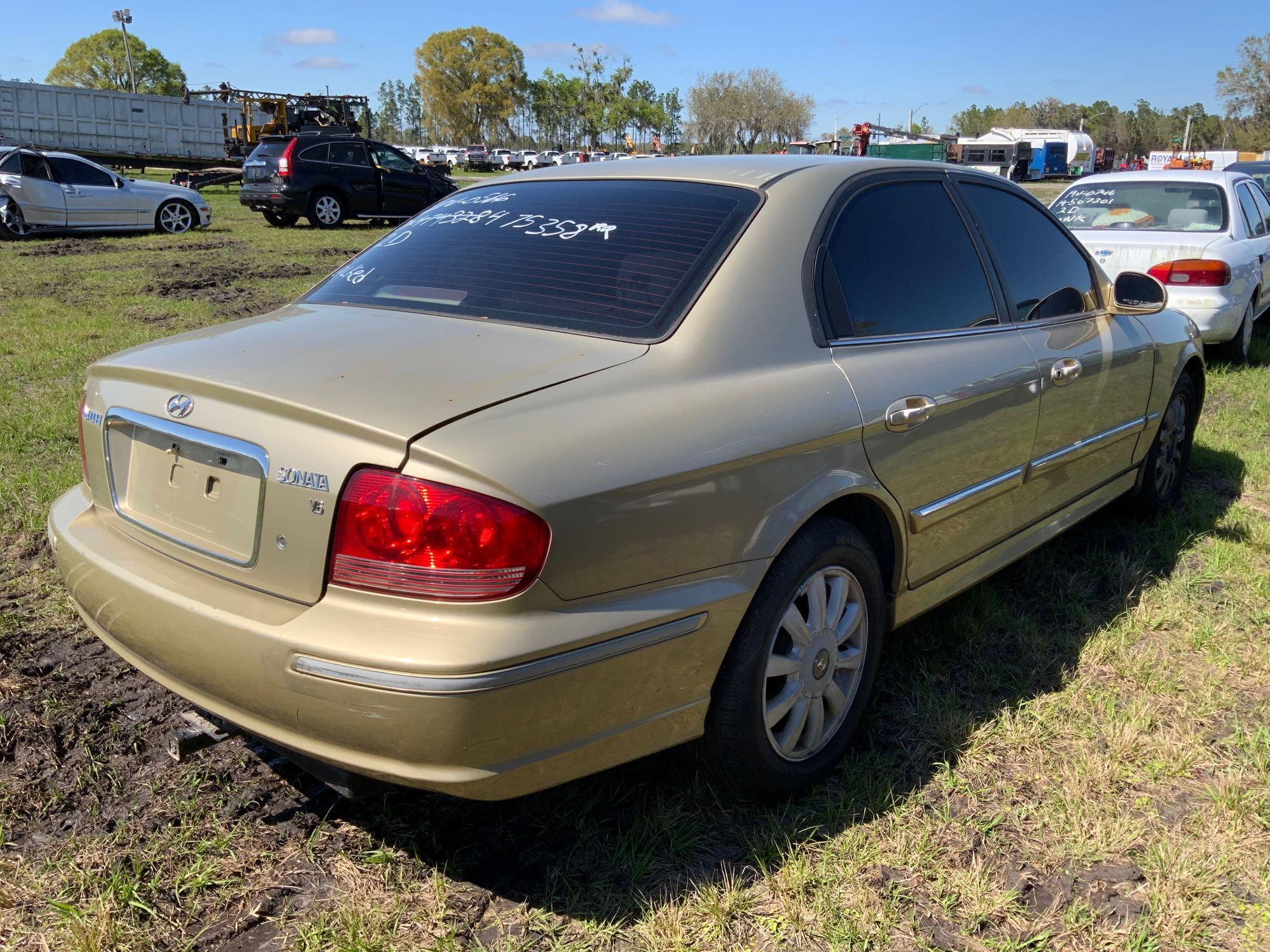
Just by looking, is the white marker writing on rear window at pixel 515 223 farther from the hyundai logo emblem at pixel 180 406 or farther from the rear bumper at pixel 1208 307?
the rear bumper at pixel 1208 307

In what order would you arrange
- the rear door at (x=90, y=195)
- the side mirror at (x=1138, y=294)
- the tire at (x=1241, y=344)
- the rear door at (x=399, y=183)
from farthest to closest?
the rear door at (x=399, y=183) → the rear door at (x=90, y=195) → the tire at (x=1241, y=344) → the side mirror at (x=1138, y=294)

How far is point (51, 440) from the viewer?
5.40m

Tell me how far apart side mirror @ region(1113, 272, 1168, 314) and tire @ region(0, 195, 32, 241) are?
17.0 m

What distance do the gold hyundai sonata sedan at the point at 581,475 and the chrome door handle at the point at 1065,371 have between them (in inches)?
4.7

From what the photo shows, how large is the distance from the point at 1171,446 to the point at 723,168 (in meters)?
2.98

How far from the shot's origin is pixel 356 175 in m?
18.7

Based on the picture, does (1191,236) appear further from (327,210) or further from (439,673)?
(327,210)

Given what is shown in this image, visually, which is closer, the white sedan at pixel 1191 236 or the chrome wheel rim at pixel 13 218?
the white sedan at pixel 1191 236

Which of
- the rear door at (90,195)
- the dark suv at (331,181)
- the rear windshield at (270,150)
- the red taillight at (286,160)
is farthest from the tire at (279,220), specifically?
the rear door at (90,195)

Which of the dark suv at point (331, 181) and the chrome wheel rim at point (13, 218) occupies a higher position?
the dark suv at point (331, 181)

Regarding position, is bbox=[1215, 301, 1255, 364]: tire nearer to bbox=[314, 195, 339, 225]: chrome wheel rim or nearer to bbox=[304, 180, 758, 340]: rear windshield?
bbox=[304, 180, 758, 340]: rear windshield

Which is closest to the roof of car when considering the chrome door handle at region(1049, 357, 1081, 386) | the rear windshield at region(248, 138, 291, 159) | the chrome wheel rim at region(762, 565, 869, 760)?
the chrome door handle at region(1049, 357, 1081, 386)

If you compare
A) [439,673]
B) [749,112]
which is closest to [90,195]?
[439,673]

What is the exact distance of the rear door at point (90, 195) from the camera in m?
16.1
